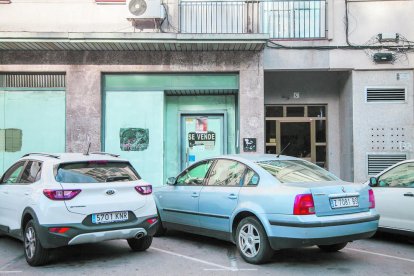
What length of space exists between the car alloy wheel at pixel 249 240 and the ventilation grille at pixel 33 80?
8.35m

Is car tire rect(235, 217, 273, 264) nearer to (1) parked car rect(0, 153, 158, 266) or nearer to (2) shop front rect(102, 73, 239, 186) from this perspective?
(1) parked car rect(0, 153, 158, 266)

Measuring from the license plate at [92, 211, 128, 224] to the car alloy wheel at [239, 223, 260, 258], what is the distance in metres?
A: 1.63

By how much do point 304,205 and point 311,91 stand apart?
906cm

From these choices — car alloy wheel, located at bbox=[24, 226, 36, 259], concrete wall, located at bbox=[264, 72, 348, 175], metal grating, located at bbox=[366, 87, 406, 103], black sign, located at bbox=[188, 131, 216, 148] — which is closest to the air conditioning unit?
black sign, located at bbox=[188, 131, 216, 148]

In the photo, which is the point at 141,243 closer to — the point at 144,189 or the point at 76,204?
the point at 144,189

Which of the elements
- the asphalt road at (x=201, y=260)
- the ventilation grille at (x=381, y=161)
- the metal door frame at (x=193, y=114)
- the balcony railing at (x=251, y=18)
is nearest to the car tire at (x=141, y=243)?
the asphalt road at (x=201, y=260)

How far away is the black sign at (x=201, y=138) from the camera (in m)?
13.7

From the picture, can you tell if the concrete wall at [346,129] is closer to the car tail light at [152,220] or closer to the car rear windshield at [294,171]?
the car rear windshield at [294,171]

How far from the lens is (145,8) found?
12602 mm

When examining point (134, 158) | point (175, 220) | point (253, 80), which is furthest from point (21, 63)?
point (175, 220)

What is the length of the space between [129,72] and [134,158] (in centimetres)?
231

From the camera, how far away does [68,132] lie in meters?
13.1

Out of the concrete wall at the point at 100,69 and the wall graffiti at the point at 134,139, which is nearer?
the concrete wall at the point at 100,69

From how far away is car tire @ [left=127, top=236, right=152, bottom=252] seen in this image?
24.5ft
